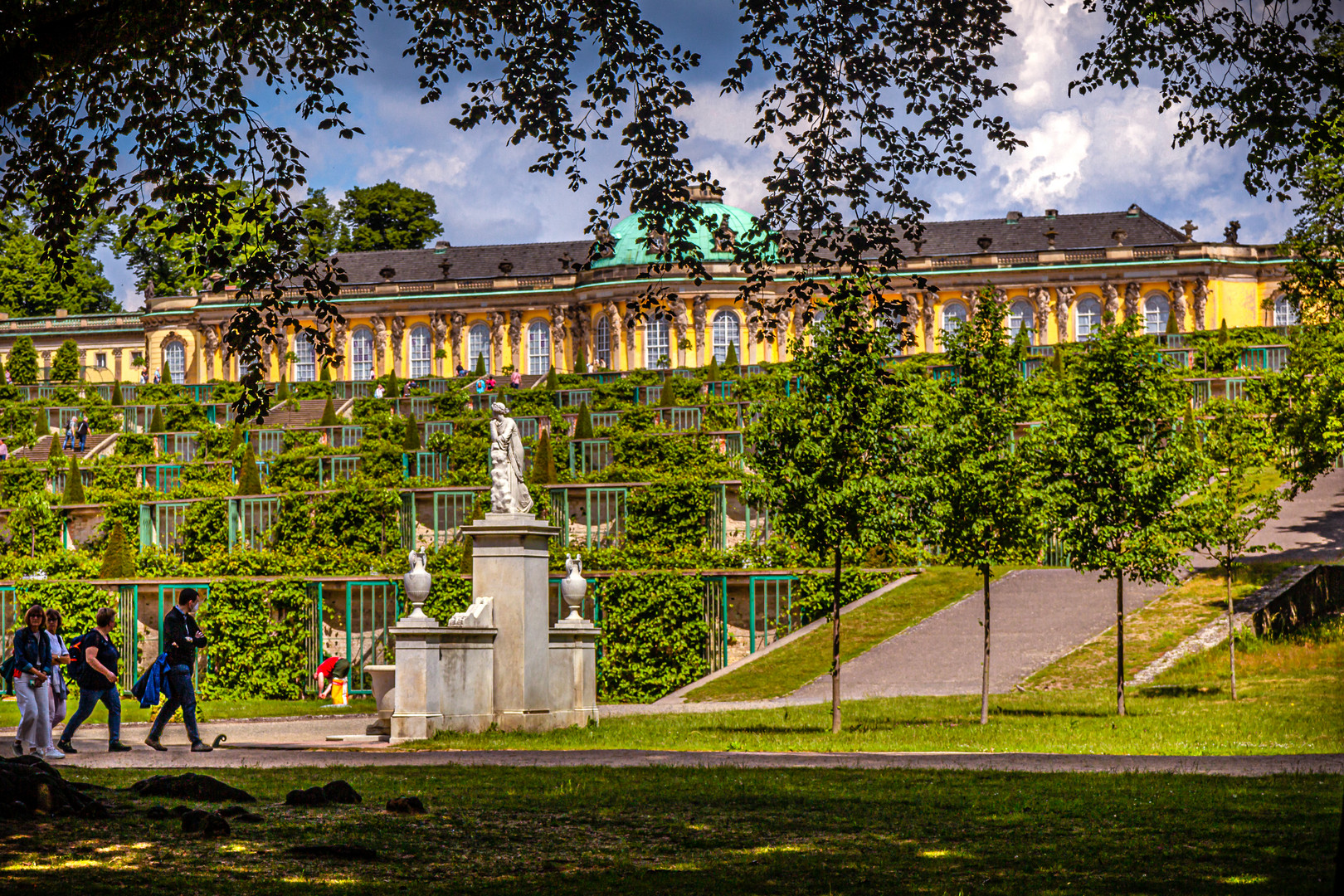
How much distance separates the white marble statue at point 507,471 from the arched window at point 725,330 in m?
64.5

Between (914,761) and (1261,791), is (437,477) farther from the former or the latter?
(1261,791)

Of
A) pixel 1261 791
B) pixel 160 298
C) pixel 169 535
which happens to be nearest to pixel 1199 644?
pixel 1261 791

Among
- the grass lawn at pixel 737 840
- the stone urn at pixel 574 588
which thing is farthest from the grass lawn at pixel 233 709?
the grass lawn at pixel 737 840

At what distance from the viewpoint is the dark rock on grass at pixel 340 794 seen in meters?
10.9

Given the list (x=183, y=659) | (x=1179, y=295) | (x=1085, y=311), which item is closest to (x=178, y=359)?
(x=1085, y=311)

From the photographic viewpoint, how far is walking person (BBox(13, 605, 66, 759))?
1524 centimetres

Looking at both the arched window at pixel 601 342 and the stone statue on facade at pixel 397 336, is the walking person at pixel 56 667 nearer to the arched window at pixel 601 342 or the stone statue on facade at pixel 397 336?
the arched window at pixel 601 342

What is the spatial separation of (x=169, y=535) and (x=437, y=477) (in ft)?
22.8

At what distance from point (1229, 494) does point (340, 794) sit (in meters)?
17.5

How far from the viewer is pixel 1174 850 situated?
29.6 feet

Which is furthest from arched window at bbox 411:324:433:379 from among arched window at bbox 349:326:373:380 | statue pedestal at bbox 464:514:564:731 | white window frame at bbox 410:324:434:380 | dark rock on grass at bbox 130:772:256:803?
dark rock on grass at bbox 130:772:256:803

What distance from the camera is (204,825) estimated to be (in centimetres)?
920

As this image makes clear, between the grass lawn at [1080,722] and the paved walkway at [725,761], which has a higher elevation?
the paved walkway at [725,761]

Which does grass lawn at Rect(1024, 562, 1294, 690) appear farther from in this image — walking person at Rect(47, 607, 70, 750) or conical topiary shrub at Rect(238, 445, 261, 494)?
conical topiary shrub at Rect(238, 445, 261, 494)
